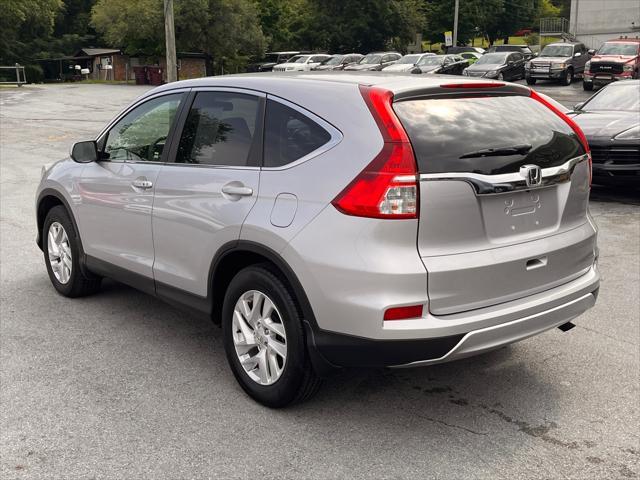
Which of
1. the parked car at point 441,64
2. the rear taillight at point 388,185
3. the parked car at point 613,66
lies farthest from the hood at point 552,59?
the rear taillight at point 388,185

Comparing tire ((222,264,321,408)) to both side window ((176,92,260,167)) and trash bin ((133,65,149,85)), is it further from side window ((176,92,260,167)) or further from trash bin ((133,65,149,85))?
trash bin ((133,65,149,85))

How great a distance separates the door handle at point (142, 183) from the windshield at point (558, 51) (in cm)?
3657

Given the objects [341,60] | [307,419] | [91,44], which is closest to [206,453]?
[307,419]

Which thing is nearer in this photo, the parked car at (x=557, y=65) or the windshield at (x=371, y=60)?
the parked car at (x=557, y=65)

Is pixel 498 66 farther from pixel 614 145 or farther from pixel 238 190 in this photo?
pixel 238 190

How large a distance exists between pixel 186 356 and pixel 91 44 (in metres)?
87.5

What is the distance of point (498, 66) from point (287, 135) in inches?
1379

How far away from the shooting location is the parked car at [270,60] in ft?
165

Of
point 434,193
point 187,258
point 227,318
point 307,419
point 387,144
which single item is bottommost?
point 307,419

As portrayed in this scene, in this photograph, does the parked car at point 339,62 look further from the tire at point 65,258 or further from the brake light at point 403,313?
the brake light at point 403,313

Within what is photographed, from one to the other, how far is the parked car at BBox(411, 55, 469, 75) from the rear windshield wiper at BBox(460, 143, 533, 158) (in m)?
36.8

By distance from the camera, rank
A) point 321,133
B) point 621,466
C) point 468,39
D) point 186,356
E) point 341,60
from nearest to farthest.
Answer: point 621,466
point 321,133
point 186,356
point 341,60
point 468,39

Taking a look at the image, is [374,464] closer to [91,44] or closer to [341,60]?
[341,60]

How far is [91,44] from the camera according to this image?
85.1m
